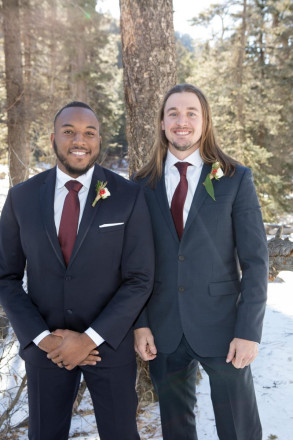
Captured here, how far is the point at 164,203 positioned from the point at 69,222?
615mm

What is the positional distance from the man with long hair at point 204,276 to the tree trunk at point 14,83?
30.0 feet

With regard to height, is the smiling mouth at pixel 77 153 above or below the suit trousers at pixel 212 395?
above

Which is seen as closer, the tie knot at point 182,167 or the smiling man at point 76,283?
the smiling man at point 76,283

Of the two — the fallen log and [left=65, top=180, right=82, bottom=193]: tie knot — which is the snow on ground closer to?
the fallen log

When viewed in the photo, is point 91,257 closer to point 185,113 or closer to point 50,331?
point 50,331

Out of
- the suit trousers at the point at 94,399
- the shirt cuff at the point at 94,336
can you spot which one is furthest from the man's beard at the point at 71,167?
the suit trousers at the point at 94,399

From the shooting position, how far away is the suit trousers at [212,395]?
2.37 m

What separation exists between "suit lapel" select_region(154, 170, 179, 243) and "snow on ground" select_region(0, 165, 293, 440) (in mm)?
1960

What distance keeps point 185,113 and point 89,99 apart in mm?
17186

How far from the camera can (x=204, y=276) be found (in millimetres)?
2402

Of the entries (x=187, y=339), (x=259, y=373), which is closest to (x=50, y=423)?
(x=187, y=339)

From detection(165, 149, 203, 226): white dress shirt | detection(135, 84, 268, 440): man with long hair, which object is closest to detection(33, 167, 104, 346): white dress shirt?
detection(135, 84, 268, 440): man with long hair

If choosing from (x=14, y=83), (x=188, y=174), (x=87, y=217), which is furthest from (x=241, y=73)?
(x=87, y=217)

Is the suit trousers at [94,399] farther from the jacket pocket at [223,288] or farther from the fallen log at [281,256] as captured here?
the fallen log at [281,256]
